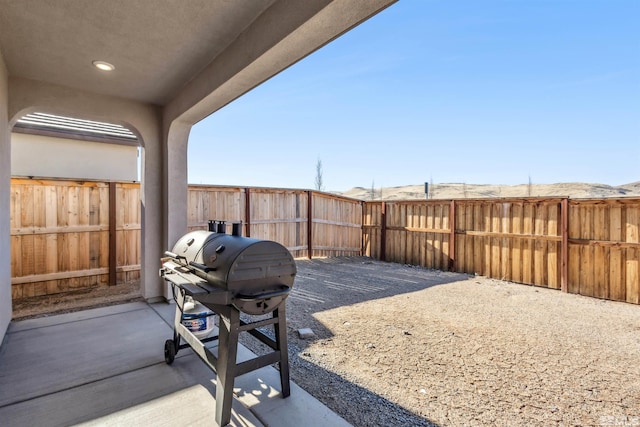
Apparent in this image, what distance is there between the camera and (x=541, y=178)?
20.7m

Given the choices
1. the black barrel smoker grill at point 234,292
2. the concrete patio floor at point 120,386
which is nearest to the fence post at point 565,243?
the concrete patio floor at point 120,386

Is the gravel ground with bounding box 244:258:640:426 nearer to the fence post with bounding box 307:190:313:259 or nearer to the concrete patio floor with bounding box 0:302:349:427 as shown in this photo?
the concrete patio floor with bounding box 0:302:349:427

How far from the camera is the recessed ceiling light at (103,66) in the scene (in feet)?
9.71

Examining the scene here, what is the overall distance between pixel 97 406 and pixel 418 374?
252 cm

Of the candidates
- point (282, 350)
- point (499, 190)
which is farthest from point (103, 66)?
point (499, 190)

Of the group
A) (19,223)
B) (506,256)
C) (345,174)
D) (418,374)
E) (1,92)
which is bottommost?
(418,374)

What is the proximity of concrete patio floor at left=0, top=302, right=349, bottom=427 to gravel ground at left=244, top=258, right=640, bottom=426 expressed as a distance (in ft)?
1.19

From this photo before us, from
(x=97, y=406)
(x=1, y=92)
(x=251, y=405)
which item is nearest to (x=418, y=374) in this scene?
(x=251, y=405)

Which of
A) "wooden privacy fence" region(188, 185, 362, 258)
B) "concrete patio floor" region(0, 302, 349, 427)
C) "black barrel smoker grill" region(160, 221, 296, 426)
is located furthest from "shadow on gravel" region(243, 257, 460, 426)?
"wooden privacy fence" region(188, 185, 362, 258)

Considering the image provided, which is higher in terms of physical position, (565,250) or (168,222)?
(168,222)

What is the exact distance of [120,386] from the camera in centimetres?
224

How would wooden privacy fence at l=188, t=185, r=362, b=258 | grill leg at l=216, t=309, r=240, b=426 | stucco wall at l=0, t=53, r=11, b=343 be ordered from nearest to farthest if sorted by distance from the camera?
1. grill leg at l=216, t=309, r=240, b=426
2. stucco wall at l=0, t=53, r=11, b=343
3. wooden privacy fence at l=188, t=185, r=362, b=258

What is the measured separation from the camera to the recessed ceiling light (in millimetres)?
2961

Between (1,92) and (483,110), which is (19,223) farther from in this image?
(483,110)
